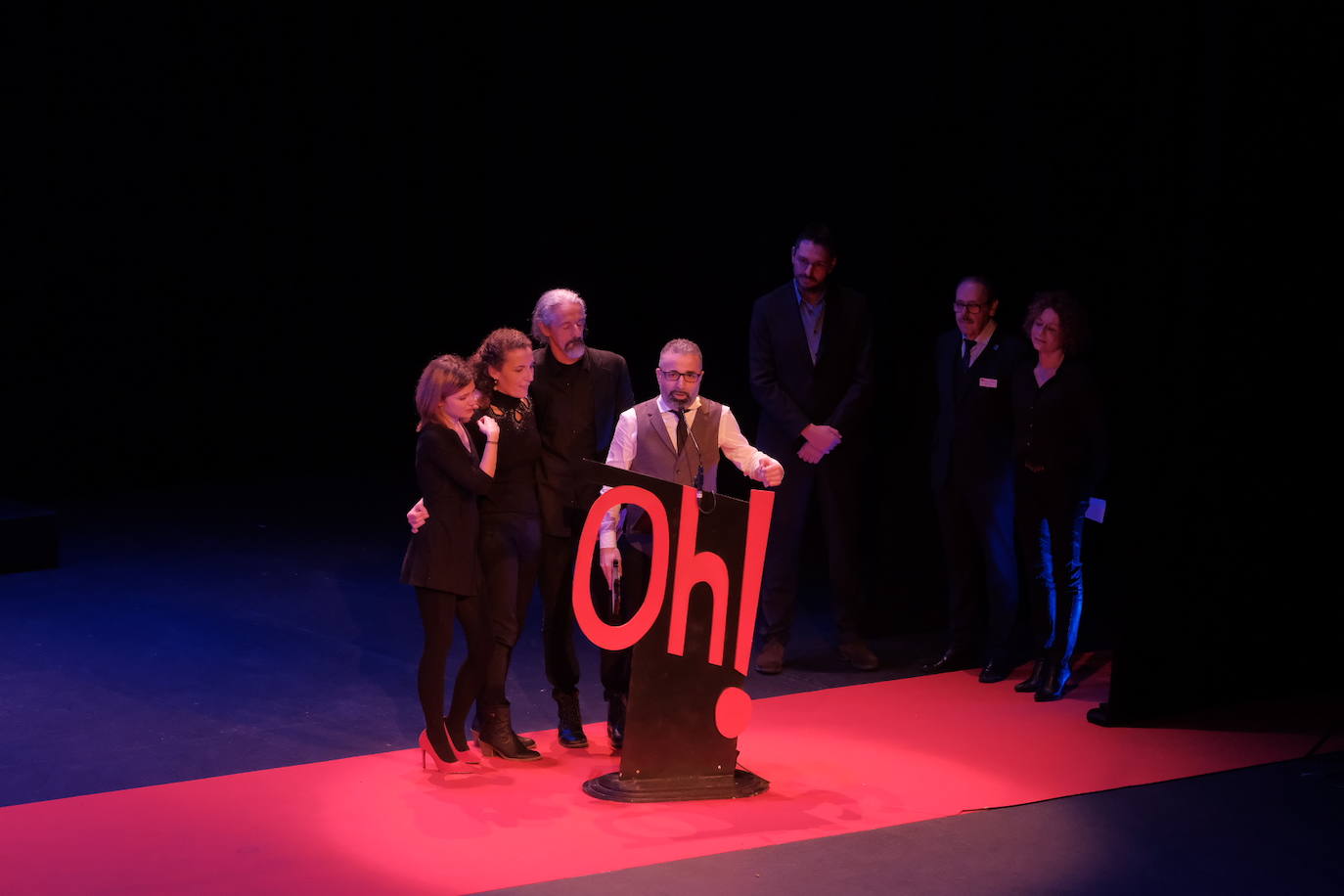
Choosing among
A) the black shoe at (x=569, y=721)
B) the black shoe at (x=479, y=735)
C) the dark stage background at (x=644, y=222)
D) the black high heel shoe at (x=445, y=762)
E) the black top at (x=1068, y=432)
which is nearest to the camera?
the black high heel shoe at (x=445, y=762)

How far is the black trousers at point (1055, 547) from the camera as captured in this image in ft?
18.3

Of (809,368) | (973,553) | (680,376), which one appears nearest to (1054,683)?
(973,553)

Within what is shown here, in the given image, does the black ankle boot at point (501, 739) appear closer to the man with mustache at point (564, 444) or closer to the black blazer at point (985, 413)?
the man with mustache at point (564, 444)

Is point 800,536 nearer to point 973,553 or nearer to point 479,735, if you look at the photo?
point 973,553

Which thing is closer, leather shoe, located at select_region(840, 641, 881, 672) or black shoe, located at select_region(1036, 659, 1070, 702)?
black shoe, located at select_region(1036, 659, 1070, 702)

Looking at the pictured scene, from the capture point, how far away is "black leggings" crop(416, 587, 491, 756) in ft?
14.9

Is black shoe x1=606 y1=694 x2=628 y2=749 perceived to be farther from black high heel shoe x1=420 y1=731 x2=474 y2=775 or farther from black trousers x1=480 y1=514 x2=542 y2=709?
black high heel shoe x1=420 y1=731 x2=474 y2=775

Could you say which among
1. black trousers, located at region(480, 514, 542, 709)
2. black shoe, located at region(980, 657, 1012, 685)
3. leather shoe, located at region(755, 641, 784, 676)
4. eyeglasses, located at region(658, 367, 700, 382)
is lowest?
leather shoe, located at region(755, 641, 784, 676)

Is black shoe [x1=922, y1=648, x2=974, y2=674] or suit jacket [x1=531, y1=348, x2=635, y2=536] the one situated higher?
suit jacket [x1=531, y1=348, x2=635, y2=536]

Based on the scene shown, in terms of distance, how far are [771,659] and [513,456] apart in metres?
1.74

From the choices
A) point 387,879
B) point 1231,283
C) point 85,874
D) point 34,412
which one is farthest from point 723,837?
point 34,412

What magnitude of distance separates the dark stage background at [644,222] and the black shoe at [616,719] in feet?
6.08

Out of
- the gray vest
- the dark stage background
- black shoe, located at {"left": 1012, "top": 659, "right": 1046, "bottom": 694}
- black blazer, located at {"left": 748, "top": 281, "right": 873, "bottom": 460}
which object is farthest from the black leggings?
the dark stage background

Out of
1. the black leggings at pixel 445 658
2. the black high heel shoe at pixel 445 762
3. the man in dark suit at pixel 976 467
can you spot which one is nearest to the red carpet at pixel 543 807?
the black high heel shoe at pixel 445 762
